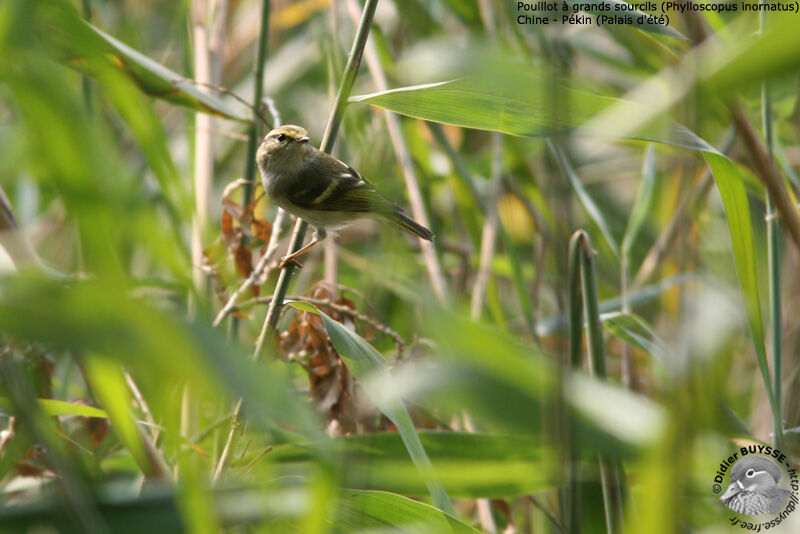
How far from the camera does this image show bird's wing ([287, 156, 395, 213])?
65.6 inches

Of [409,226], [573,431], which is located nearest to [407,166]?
[409,226]

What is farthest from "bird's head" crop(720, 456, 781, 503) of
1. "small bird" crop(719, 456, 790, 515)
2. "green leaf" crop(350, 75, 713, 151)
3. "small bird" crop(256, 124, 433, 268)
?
"small bird" crop(256, 124, 433, 268)

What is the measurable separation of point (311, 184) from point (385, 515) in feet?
3.14

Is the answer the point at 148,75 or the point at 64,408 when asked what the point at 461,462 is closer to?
the point at 64,408

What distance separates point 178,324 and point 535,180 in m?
1.85

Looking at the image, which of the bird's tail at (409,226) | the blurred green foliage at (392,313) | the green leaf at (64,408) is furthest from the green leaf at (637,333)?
the green leaf at (64,408)

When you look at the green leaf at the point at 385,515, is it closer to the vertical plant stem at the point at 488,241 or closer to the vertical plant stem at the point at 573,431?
the vertical plant stem at the point at 573,431

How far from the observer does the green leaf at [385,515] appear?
951 millimetres

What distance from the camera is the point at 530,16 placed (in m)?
1.17

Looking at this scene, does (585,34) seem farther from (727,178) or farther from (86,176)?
(86,176)

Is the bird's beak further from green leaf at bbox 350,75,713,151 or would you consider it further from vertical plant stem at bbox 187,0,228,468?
vertical plant stem at bbox 187,0,228,468

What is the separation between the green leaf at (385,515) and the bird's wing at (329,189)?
80cm

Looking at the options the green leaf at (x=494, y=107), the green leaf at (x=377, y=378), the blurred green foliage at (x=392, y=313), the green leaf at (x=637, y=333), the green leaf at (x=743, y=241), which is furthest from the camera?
the green leaf at (x=637, y=333)

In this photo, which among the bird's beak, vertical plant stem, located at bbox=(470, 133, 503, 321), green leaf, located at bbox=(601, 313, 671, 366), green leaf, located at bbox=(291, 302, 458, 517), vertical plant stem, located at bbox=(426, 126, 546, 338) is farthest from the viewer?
vertical plant stem, located at bbox=(470, 133, 503, 321)
